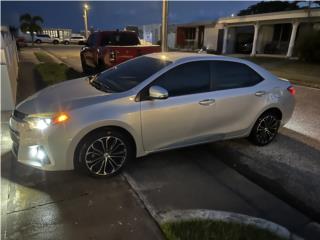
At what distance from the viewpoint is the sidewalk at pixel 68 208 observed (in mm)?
2664

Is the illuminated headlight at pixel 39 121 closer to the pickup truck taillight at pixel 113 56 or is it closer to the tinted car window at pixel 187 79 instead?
the tinted car window at pixel 187 79

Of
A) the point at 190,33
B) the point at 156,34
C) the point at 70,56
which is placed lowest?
the point at 70,56

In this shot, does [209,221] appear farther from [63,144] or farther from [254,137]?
[254,137]

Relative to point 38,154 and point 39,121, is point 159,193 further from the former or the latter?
point 39,121

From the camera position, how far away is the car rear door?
4.10 m

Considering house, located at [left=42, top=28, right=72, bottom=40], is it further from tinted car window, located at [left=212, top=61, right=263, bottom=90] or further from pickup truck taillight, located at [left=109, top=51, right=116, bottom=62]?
tinted car window, located at [left=212, top=61, right=263, bottom=90]

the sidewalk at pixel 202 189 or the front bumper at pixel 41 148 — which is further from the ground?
the front bumper at pixel 41 148

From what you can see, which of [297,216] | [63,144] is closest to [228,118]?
[297,216]

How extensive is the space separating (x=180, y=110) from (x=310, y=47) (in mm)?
17963

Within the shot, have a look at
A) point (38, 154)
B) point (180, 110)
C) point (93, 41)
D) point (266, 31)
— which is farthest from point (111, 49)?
point (266, 31)

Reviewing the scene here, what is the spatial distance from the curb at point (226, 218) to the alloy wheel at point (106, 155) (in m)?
0.99

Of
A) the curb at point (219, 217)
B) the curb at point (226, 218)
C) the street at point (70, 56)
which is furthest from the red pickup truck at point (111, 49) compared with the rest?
the curb at point (226, 218)

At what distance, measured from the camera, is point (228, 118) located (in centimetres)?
421

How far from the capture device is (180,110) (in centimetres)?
373
